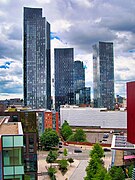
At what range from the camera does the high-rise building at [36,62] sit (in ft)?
463

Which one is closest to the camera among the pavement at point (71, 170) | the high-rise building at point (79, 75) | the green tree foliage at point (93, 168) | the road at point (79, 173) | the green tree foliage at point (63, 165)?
the green tree foliage at point (93, 168)

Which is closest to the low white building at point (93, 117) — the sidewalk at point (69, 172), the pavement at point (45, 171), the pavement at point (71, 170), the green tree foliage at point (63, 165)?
the pavement at point (71, 170)

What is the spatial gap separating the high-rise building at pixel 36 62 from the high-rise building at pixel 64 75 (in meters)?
18.8

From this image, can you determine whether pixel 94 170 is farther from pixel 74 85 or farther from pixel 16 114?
pixel 74 85

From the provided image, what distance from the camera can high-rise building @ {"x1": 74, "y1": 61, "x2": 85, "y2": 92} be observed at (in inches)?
7126

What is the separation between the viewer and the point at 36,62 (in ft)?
474

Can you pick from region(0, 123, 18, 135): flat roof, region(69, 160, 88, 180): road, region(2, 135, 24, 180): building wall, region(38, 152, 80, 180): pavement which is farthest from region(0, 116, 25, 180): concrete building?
region(69, 160, 88, 180): road

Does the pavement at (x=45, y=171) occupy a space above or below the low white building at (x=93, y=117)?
below

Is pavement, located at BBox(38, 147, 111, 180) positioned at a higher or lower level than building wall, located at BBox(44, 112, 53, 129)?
lower

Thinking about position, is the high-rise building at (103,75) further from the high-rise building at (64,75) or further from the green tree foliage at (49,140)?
the green tree foliage at (49,140)

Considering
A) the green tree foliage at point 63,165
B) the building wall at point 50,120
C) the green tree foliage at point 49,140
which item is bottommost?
the green tree foliage at point 63,165

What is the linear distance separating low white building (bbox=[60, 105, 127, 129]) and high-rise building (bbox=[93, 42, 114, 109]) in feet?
164

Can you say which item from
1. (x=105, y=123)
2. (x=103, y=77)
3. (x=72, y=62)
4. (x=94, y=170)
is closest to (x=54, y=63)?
(x=72, y=62)

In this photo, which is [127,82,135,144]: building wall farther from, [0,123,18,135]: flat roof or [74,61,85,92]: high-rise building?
[74,61,85,92]: high-rise building
